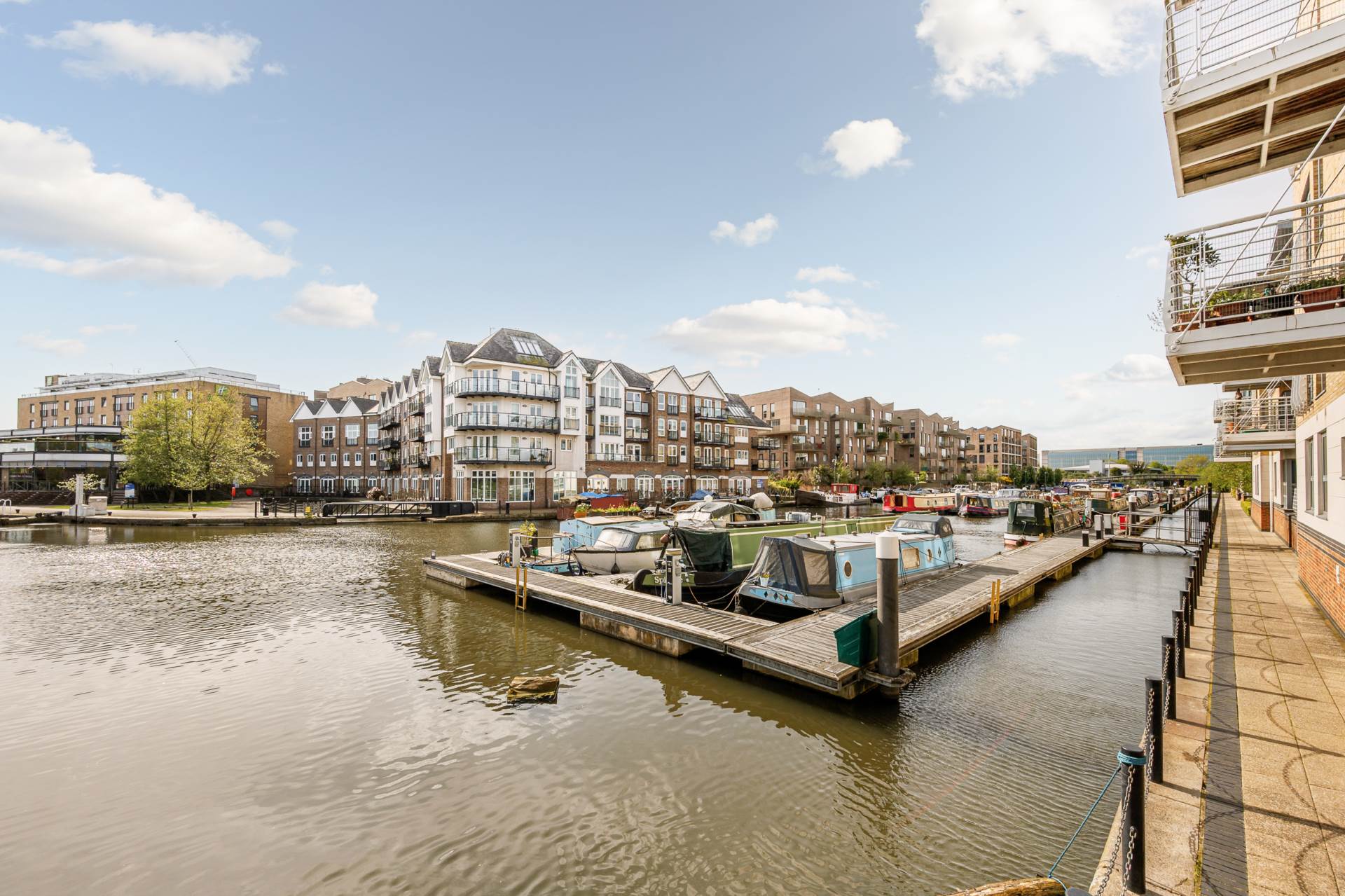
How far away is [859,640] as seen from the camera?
9523mm

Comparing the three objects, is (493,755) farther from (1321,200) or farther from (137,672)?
(1321,200)

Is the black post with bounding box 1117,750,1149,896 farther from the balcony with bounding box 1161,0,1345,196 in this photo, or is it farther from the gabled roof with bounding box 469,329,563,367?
the gabled roof with bounding box 469,329,563,367

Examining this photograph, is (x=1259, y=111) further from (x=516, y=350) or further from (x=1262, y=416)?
(x=516, y=350)

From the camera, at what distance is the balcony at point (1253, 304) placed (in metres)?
6.00

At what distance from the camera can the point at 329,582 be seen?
1947cm

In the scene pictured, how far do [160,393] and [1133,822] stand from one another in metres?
97.4

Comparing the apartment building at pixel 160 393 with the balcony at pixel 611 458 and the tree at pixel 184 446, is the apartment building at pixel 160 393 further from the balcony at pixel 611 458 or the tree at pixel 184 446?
the balcony at pixel 611 458

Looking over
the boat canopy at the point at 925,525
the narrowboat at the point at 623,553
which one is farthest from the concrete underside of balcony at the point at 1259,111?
the narrowboat at the point at 623,553

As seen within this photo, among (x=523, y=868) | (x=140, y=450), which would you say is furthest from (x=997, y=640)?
(x=140, y=450)

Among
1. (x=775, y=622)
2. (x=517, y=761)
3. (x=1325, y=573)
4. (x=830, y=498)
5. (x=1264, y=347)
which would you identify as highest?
(x=1264, y=347)

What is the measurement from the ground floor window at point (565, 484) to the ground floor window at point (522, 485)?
5.92ft

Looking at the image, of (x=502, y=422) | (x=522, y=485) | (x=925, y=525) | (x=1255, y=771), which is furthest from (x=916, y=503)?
(x=1255, y=771)

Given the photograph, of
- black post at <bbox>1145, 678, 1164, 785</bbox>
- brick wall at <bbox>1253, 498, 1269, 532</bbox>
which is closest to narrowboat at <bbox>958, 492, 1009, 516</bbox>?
brick wall at <bbox>1253, 498, 1269, 532</bbox>

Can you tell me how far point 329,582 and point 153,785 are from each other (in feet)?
43.8
